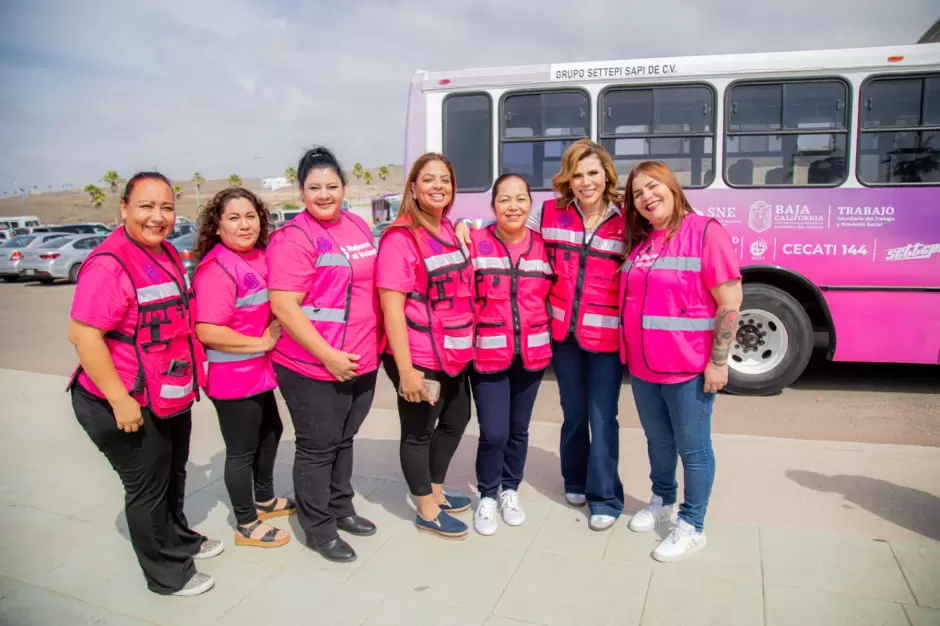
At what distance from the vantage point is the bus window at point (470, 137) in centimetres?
629

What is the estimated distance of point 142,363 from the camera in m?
2.75

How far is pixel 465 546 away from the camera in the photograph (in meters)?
3.38

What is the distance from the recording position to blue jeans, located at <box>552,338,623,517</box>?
11.2 ft

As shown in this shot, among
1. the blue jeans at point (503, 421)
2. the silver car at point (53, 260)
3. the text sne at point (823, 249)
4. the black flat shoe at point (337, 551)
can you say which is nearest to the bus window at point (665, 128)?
the text sne at point (823, 249)

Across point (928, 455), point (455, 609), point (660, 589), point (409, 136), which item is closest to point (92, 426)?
point (455, 609)

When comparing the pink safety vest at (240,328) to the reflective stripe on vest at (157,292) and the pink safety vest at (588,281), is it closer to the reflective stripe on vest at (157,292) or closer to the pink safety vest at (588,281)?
the reflective stripe on vest at (157,292)

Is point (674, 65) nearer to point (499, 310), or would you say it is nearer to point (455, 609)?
point (499, 310)

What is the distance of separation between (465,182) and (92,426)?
4.41 meters

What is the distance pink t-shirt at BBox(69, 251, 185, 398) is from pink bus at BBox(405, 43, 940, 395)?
4.24m

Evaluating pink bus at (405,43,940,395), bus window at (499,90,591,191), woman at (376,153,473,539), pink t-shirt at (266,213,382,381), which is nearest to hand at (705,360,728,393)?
woman at (376,153,473,539)

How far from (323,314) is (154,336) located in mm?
727

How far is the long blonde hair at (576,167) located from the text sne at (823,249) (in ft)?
10.0

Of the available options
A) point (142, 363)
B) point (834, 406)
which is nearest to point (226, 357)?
point (142, 363)

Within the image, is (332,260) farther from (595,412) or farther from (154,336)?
(595,412)
